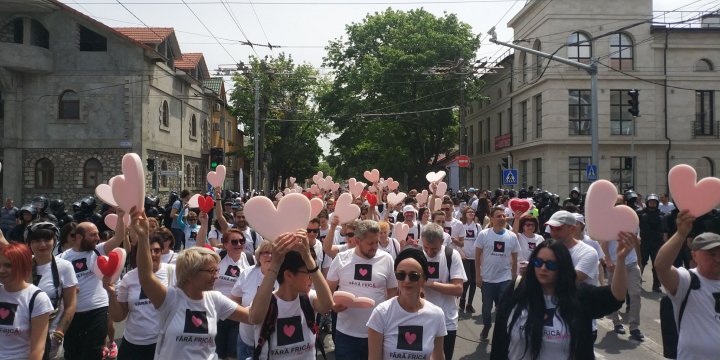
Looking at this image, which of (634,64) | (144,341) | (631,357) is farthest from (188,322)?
(634,64)

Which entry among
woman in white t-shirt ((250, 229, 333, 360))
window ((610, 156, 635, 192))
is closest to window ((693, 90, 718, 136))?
window ((610, 156, 635, 192))

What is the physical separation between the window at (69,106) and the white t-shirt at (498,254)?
26.5 m

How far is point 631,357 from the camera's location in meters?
7.23

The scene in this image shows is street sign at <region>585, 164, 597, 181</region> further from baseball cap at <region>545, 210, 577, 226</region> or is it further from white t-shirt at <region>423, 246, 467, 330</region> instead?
white t-shirt at <region>423, 246, 467, 330</region>

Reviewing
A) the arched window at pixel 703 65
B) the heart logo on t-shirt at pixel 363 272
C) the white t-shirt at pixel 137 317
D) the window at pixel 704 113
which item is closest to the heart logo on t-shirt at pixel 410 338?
the heart logo on t-shirt at pixel 363 272

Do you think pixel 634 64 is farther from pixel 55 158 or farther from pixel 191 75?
pixel 55 158

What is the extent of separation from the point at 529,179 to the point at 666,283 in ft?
103

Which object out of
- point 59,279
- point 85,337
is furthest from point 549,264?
point 85,337

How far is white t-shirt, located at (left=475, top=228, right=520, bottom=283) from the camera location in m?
8.07

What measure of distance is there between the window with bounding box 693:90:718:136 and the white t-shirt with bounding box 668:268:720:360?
32130mm

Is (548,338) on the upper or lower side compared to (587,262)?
lower

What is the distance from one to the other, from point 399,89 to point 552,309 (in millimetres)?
32819

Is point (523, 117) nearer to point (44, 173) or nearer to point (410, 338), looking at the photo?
point (44, 173)

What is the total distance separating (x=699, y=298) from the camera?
3.84 m
